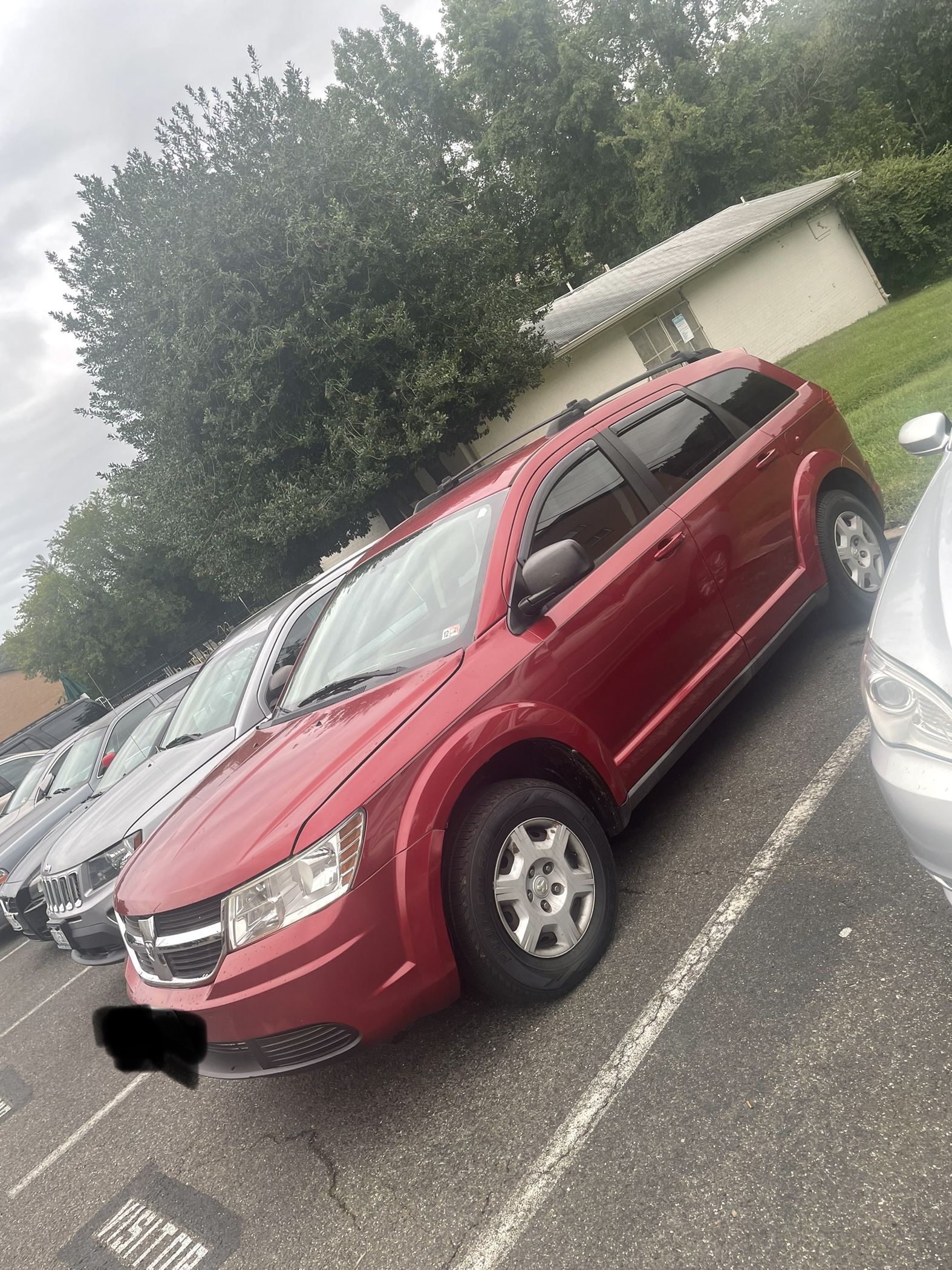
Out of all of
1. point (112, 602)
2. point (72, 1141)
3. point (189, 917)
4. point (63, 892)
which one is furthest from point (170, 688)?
point (112, 602)

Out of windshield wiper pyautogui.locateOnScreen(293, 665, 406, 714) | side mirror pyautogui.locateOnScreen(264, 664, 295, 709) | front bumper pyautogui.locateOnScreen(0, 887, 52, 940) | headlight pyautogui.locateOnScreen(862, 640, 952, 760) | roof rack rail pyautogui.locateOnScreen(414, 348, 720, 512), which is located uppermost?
roof rack rail pyautogui.locateOnScreen(414, 348, 720, 512)

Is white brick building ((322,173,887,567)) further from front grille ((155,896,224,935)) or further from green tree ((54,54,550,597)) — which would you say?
front grille ((155,896,224,935))

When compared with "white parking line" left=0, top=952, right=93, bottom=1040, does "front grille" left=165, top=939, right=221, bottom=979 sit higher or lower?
higher

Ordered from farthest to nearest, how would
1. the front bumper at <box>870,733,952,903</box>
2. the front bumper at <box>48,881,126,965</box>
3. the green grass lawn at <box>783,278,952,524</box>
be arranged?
the green grass lawn at <box>783,278,952,524</box> → the front bumper at <box>48,881,126,965</box> → the front bumper at <box>870,733,952,903</box>

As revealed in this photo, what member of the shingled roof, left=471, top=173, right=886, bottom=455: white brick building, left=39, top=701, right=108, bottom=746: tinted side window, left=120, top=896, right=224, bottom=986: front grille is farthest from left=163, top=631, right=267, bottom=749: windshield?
the shingled roof

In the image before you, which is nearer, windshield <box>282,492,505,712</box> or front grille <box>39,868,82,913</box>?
windshield <box>282,492,505,712</box>

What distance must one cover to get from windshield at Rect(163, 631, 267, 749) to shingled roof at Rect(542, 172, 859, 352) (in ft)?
60.1

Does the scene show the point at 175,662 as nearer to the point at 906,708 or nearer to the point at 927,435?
the point at 927,435

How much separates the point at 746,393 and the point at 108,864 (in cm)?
481

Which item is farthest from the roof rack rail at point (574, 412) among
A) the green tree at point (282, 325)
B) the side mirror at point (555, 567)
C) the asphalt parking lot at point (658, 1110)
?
the green tree at point (282, 325)

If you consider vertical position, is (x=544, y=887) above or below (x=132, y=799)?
below

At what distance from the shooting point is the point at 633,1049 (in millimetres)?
3061

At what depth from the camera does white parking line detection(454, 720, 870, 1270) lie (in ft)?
8.68

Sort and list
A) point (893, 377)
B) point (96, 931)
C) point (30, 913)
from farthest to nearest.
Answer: point (893, 377) → point (30, 913) → point (96, 931)
